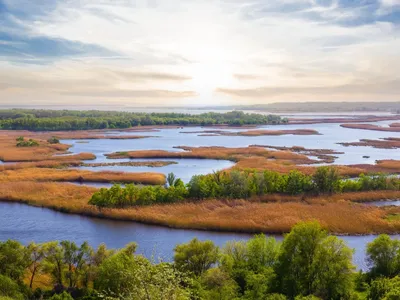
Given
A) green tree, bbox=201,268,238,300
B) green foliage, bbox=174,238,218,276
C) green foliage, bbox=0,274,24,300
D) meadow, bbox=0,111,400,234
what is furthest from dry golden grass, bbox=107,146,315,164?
green foliage, bbox=0,274,24,300

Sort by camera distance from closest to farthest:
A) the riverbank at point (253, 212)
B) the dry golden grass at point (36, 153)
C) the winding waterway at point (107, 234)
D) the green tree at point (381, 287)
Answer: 1. the green tree at point (381, 287)
2. the winding waterway at point (107, 234)
3. the riverbank at point (253, 212)
4. the dry golden grass at point (36, 153)

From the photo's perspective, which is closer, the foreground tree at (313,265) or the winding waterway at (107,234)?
the foreground tree at (313,265)

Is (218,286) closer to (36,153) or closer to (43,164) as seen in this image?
(43,164)

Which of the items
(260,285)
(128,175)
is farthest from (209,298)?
(128,175)

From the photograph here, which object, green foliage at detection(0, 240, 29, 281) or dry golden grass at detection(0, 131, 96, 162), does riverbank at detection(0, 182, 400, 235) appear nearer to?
green foliage at detection(0, 240, 29, 281)

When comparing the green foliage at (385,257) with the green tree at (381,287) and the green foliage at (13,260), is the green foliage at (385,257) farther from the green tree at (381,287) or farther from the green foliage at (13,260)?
the green foliage at (13,260)

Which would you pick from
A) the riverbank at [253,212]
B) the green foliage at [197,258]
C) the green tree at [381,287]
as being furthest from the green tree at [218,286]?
the riverbank at [253,212]

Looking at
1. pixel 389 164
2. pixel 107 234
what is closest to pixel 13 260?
pixel 107 234
